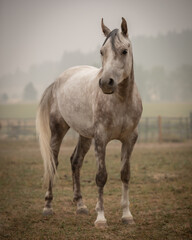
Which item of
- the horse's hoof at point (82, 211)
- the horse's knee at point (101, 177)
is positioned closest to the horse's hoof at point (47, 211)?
the horse's hoof at point (82, 211)

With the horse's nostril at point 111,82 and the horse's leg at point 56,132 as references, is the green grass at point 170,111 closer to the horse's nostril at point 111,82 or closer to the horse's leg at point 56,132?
the horse's leg at point 56,132

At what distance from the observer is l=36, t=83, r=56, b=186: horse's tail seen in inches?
235

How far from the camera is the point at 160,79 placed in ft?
380

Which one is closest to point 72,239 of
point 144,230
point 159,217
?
point 144,230

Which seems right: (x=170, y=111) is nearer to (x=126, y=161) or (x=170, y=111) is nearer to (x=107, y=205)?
(x=107, y=205)

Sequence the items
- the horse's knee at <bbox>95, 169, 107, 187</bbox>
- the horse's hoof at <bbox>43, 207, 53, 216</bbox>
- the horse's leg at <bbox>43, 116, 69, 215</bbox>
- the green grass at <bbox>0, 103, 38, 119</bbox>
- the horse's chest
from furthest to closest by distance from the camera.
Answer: the green grass at <bbox>0, 103, 38, 119</bbox>, the horse's leg at <bbox>43, 116, 69, 215</bbox>, the horse's hoof at <bbox>43, 207, 53, 216</bbox>, the horse's knee at <bbox>95, 169, 107, 187</bbox>, the horse's chest

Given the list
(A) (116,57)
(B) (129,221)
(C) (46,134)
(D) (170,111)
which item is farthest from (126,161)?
(D) (170,111)

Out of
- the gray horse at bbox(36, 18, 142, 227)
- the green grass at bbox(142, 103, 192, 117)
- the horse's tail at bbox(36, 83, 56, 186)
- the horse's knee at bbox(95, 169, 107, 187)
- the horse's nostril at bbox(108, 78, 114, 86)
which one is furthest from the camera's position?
the green grass at bbox(142, 103, 192, 117)

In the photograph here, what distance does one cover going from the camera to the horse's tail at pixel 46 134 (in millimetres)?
5965

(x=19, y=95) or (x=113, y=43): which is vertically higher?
(x=113, y=43)

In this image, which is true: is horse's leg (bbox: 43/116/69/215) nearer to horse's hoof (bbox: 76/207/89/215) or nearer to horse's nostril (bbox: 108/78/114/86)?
horse's hoof (bbox: 76/207/89/215)

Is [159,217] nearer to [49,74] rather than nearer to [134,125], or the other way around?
[134,125]

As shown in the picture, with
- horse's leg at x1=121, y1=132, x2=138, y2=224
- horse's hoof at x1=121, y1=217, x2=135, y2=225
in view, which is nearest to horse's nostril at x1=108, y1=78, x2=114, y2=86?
horse's leg at x1=121, y1=132, x2=138, y2=224

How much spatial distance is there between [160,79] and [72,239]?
115005mm
